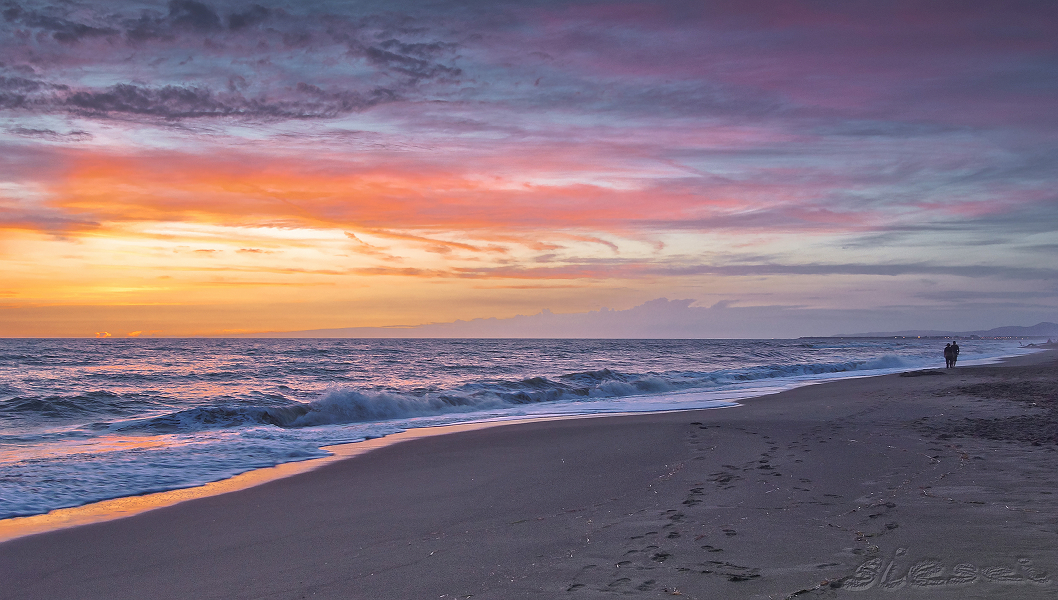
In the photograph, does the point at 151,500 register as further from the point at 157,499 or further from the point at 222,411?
the point at 222,411

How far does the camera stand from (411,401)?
2023 cm

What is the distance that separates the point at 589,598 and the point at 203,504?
556cm

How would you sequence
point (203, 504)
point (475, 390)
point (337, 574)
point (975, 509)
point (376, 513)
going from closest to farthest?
point (337, 574), point (975, 509), point (376, 513), point (203, 504), point (475, 390)

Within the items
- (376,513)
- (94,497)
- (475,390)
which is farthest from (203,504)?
(475,390)

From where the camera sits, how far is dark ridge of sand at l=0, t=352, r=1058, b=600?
4.19 m

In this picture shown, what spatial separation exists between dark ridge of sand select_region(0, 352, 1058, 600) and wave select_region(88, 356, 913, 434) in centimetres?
804

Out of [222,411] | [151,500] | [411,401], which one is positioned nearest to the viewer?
[151,500]

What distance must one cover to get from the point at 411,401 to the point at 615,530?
1553 cm

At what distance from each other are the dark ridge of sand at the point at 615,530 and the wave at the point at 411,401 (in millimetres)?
8037

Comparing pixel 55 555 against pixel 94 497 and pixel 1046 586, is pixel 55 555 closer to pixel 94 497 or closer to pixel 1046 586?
pixel 94 497

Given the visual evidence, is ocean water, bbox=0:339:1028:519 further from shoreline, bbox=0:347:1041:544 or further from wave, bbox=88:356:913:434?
shoreline, bbox=0:347:1041:544

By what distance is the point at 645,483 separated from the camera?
24.5 feet

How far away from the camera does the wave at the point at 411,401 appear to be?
1609 cm

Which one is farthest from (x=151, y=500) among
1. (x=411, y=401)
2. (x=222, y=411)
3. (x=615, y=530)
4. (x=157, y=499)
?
(x=411, y=401)
